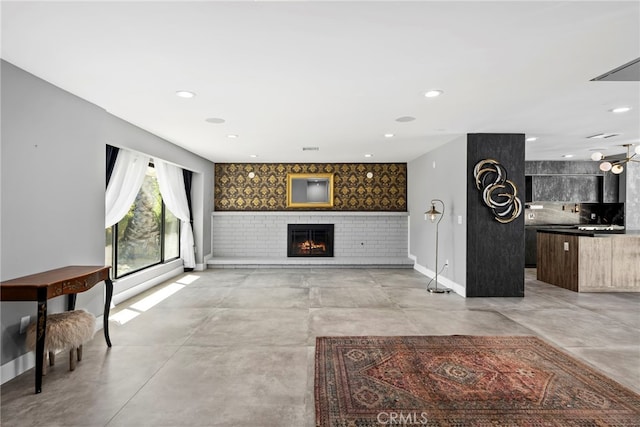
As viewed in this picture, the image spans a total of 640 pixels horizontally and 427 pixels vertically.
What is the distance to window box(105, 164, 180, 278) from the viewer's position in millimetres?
4934

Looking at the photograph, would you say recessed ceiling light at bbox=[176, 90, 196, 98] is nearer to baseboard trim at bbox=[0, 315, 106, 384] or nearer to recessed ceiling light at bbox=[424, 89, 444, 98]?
recessed ceiling light at bbox=[424, 89, 444, 98]

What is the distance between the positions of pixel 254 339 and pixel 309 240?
15.7ft

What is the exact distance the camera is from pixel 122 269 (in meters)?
Answer: 5.12

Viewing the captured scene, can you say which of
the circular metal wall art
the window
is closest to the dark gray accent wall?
the circular metal wall art

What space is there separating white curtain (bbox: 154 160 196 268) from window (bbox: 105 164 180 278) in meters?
0.16

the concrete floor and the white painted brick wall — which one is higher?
the white painted brick wall

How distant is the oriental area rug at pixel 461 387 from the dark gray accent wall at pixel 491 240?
1.79 metres

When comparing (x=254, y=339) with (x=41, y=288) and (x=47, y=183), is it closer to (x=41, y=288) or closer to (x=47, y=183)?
(x=41, y=288)

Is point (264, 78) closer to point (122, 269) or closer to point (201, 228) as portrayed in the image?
point (122, 269)

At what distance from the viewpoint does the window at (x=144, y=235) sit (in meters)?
4.93

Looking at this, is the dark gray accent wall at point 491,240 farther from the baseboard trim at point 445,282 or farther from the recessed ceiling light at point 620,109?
the recessed ceiling light at point 620,109

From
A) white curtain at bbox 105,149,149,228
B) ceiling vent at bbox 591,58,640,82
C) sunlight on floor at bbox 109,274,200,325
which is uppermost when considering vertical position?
ceiling vent at bbox 591,58,640,82

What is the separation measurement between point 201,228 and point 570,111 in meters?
6.70

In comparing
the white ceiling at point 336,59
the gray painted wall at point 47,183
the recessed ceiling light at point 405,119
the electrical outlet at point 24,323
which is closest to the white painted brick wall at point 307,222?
the white ceiling at point 336,59
